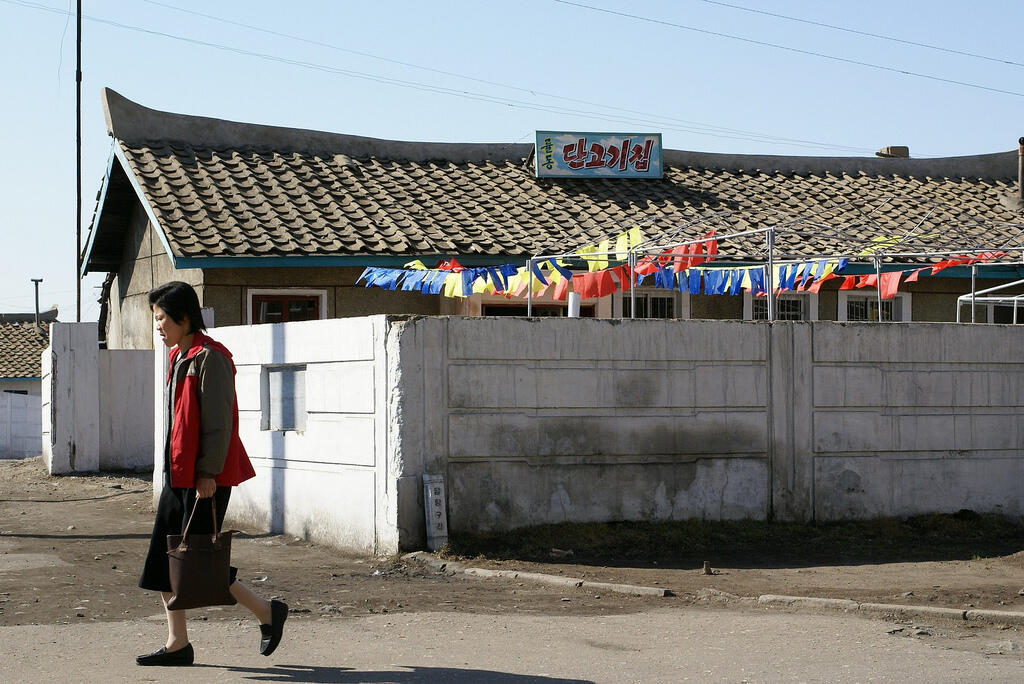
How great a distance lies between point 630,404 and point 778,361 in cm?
141

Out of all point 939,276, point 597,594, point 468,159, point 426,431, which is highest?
point 468,159

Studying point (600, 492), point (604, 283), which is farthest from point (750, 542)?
point (604, 283)

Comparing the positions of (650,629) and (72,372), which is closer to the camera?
(650,629)

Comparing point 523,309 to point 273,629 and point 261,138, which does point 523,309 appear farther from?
point 273,629

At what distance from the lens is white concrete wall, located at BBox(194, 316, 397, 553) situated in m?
9.39

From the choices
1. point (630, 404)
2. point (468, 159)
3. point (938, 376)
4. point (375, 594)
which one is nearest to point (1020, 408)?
point (938, 376)

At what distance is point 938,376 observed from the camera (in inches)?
435

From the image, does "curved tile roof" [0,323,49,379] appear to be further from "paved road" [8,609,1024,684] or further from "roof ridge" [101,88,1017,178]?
"paved road" [8,609,1024,684]

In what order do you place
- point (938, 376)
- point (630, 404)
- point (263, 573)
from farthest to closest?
point (938, 376), point (630, 404), point (263, 573)

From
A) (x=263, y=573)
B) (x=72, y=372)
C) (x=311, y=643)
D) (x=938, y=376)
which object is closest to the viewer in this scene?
(x=311, y=643)

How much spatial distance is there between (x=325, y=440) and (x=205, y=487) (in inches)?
168

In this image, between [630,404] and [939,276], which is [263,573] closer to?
[630,404]

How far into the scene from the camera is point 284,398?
1061 cm

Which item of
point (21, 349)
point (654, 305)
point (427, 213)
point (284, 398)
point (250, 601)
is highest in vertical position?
point (427, 213)
